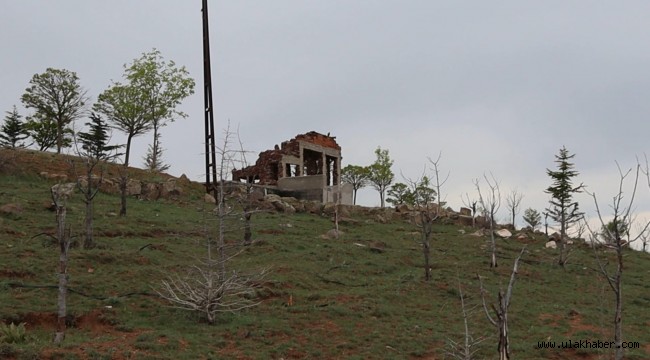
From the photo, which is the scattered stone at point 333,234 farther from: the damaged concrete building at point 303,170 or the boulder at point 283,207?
the damaged concrete building at point 303,170

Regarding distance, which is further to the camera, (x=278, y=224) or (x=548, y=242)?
(x=548, y=242)

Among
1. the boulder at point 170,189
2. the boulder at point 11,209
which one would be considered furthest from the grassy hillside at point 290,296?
the boulder at point 170,189

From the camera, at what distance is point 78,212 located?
26750mm

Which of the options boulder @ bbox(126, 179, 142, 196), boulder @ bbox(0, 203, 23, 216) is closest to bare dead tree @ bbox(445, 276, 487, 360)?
boulder @ bbox(0, 203, 23, 216)

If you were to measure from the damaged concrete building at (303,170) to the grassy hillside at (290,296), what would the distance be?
11470 millimetres

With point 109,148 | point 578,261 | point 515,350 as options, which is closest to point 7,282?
point 515,350

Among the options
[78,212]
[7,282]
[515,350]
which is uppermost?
[78,212]

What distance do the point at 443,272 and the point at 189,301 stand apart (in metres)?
11.1

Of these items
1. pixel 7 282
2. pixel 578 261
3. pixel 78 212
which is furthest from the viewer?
pixel 578 261

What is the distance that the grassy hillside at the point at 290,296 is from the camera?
46.3 ft

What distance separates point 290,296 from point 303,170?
30245mm

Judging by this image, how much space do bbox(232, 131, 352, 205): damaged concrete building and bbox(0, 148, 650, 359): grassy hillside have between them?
1147cm

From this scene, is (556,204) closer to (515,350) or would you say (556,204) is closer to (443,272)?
(443,272)

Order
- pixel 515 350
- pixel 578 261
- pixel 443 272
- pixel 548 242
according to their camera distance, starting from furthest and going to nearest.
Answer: pixel 548 242 < pixel 578 261 < pixel 443 272 < pixel 515 350
